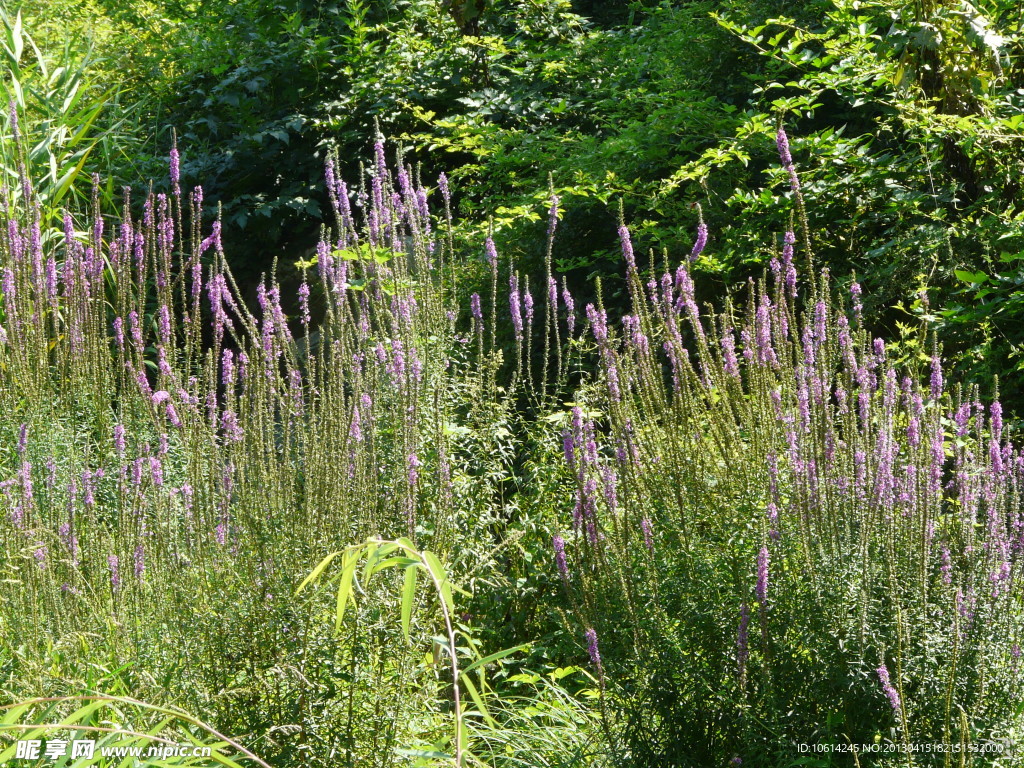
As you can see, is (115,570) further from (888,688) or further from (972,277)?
(972,277)

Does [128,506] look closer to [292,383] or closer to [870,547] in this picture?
[292,383]

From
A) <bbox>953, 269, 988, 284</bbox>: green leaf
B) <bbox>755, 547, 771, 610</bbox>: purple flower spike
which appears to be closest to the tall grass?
<bbox>755, 547, 771, 610</bbox>: purple flower spike

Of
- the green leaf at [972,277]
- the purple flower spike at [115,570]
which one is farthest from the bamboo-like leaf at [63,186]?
the green leaf at [972,277]

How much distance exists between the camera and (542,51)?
820 centimetres

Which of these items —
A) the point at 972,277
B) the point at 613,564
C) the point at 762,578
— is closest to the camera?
the point at 762,578

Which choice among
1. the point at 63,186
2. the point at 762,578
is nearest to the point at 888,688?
the point at 762,578

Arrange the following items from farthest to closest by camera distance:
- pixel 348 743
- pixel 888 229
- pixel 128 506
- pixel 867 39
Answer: pixel 867 39 < pixel 888 229 < pixel 128 506 < pixel 348 743

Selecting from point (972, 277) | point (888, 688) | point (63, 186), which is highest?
point (63, 186)

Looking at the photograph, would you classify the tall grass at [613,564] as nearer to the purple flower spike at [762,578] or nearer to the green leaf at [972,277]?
the purple flower spike at [762,578]

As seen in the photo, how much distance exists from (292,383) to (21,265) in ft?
4.99

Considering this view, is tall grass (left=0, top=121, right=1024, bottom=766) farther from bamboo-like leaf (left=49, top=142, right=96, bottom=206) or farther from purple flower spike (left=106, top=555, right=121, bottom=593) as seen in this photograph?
bamboo-like leaf (left=49, top=142, right=96, bottom=206)

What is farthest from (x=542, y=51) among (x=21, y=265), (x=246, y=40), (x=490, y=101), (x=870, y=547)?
(x=870, y=547)

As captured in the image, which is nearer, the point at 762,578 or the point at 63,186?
the point at 762,578

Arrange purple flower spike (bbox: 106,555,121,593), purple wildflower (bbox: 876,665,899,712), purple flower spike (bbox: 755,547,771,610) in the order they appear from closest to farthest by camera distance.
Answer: purple wildflower (bbox: 876,665,899,712) → purple flower spike (bbox: 755,547,771,610) → purple flower spike (bbox: 106,555,121,593)
